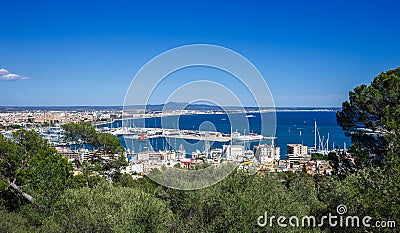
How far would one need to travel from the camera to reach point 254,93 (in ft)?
23.6

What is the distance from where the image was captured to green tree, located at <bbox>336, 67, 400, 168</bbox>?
12742 millimetres

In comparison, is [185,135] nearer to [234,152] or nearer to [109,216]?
[234,152]

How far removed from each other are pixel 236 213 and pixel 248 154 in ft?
13.5

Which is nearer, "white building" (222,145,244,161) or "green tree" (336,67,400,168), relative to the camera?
"white building" (222,145,244,161)

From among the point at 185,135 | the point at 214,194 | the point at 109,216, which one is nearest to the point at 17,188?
the point at 109,216

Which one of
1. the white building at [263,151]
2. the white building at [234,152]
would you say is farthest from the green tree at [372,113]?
the white building at [234,152]

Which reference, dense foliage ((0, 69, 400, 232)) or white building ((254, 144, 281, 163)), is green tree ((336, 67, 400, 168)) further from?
white building ((254, 144, 281, 163))

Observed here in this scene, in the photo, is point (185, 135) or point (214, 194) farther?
point (185, 135)

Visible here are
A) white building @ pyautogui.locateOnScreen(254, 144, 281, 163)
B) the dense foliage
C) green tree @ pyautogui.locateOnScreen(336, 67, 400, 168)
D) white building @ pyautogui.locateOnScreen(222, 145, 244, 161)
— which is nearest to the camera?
the dense foliage

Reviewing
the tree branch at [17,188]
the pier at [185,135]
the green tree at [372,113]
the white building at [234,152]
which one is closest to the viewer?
the pier at [185,135]

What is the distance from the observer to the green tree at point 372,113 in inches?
502

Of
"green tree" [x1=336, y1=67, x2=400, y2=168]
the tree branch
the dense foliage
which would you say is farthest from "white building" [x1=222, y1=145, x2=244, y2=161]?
the tree branch

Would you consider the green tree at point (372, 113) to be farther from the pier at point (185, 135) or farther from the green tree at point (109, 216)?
the green tree at point (109, 216)

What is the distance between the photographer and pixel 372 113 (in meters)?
13.3
